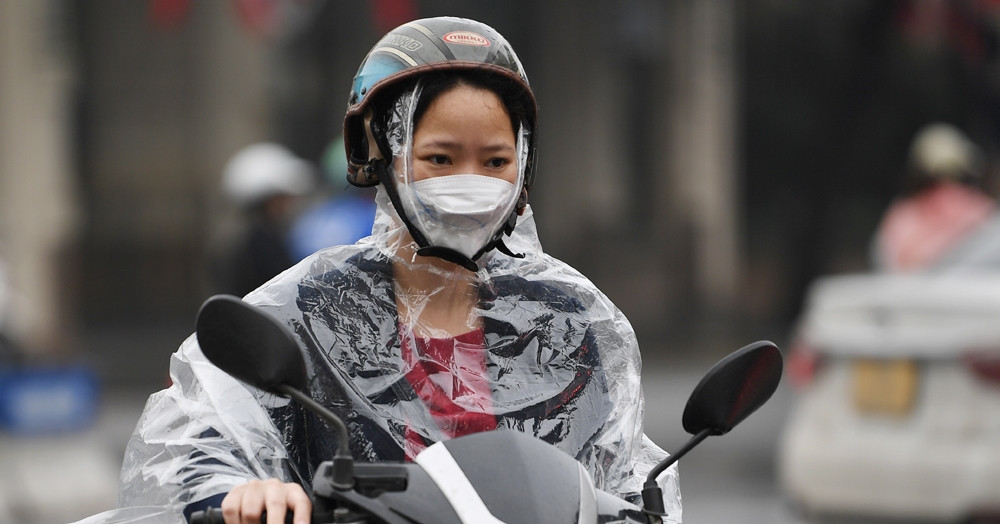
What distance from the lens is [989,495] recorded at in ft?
22.7

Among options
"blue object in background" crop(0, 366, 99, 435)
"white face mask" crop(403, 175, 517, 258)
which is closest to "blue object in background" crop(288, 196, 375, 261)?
"blue object in background" crop(0, 366, 99, 435)

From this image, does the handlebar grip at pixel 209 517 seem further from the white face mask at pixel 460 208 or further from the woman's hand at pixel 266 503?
the white face mask at pixel 460 208

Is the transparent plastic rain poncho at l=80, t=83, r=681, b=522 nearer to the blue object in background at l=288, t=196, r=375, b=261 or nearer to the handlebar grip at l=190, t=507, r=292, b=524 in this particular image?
the handlebar grip at l=190, t=507, r=292, b=524

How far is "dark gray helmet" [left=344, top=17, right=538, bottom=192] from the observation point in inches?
98.7

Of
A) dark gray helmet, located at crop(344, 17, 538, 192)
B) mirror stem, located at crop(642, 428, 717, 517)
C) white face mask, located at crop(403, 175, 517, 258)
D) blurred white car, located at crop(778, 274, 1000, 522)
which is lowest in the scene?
blurred white car, located at crop(778, 274, 1000, 522)

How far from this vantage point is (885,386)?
7.43 metres

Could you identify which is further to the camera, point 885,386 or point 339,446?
point 885,386

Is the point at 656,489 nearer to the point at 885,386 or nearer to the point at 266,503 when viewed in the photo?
the point at 266,503

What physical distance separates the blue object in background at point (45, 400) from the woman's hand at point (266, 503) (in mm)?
7522

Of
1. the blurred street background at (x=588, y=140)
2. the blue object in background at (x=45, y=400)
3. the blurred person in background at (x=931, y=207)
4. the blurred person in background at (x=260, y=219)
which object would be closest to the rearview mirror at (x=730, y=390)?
the blurred person in background at (x=260, y=219)

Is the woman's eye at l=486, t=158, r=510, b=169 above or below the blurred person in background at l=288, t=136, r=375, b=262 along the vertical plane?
above

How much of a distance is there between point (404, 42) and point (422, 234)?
0.29m

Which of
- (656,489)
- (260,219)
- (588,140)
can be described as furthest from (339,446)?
(588,140)

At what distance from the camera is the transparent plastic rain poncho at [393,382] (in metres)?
2.38
